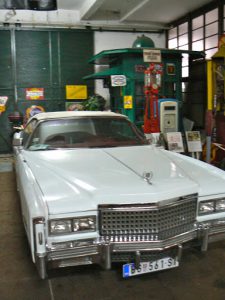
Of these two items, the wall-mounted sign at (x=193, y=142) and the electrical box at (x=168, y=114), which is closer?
the wall-mounted sign at (x=193, y=142)

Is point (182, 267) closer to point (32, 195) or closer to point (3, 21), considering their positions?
point (32, 195)

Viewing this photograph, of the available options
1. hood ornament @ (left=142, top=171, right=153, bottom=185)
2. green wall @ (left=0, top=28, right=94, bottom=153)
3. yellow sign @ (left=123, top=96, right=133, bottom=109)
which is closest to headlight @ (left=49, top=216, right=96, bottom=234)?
hood ornament @ (left=142, top=171, right=153, bottom=185)

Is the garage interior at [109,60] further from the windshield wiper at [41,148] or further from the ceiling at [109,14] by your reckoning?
the windshield wiper at [41,148]

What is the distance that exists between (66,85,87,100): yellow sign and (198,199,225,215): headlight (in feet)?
24.7

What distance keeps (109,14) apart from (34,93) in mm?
3243

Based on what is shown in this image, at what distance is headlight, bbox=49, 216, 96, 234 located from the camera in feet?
7.69

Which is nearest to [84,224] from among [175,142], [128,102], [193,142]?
[175,142]

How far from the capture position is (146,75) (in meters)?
7.36

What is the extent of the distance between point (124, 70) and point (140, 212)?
584 centimetres

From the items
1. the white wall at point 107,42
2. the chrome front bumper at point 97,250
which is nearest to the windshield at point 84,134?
the chrome front bumper at point 97,250

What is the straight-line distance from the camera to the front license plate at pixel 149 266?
2.49 m

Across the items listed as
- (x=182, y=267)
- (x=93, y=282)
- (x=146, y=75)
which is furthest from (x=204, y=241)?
(x=146, y=75)

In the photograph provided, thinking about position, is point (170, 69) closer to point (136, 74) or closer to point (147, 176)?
point (136, 74)

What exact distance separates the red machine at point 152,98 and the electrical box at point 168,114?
0.70 feet
